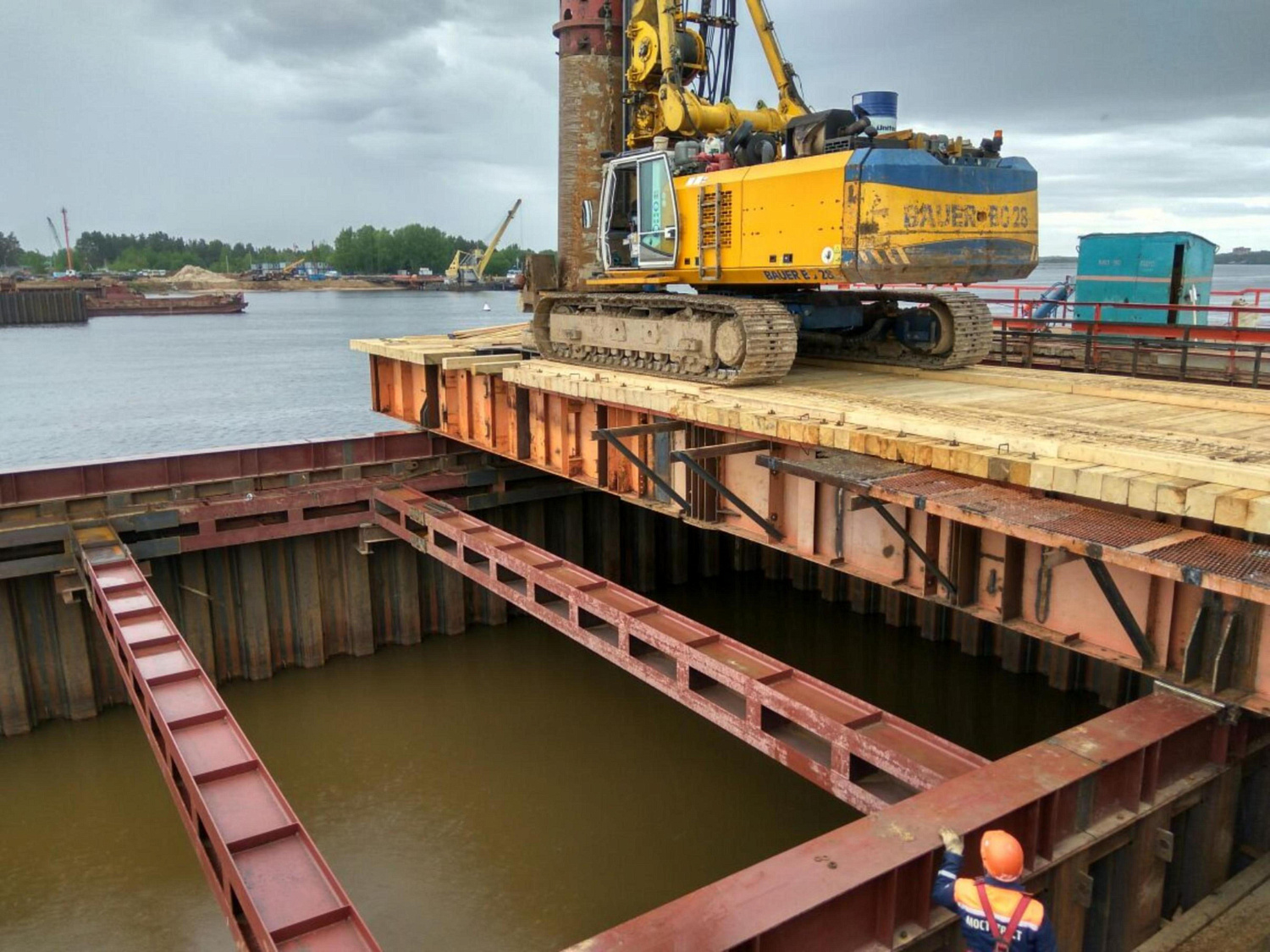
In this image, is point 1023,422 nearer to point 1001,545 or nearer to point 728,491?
point 1001,545

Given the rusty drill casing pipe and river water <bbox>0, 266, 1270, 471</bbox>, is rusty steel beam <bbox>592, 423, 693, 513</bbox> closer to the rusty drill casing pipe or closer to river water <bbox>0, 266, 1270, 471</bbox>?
the rusty drill casing pipe

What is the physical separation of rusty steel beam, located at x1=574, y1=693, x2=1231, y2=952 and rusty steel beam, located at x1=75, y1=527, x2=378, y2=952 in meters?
2.07

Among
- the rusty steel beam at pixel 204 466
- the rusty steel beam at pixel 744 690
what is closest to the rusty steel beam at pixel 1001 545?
the rusty steel beam at pixel 744 690

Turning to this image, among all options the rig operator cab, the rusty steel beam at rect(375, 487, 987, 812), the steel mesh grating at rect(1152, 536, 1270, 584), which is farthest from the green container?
the steel mesh grating at rect(1152, 536, 1270, 584)

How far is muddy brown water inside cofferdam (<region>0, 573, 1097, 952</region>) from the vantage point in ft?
35.6

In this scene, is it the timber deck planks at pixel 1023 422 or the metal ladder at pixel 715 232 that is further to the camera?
the metal ladder at pixel 715 232

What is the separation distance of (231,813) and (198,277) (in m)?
183

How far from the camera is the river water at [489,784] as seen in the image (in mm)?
10852

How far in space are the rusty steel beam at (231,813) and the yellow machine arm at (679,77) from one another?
32.0 ft

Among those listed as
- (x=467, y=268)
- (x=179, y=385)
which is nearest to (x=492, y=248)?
(x=467, y=268)

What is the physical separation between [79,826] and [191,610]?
136 inches

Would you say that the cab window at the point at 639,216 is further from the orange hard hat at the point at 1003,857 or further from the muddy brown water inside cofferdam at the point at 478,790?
the orange hard hat at the point at 1003,857

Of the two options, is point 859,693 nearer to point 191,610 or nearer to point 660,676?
point 660,676

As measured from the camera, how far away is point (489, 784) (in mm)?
13164
